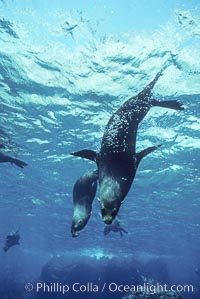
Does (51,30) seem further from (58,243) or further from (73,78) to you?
(58,243)

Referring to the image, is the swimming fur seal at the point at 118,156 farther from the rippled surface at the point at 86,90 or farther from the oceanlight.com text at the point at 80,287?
the oceanlight.com text at the point at 80,287

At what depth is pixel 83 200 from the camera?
3.45 metres

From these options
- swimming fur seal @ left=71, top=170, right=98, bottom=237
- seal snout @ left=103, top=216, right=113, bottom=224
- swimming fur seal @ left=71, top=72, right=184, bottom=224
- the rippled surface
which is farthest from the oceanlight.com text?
seal snout @ left=103, top=216, right=113, bottom=224

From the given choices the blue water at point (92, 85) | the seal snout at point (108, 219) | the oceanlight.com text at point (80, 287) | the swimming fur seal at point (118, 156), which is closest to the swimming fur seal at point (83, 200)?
the swimming fur seal at point (118, 156)

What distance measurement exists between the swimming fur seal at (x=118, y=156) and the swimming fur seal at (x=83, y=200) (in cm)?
74

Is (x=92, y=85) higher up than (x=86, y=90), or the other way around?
(x=92, y=85)

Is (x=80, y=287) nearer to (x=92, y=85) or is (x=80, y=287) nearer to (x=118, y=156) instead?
(x=92, y=85)

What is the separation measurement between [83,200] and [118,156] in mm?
1179

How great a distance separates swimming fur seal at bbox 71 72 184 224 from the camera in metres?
2.16

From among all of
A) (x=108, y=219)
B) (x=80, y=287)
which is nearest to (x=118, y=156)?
(x=108, y=219)

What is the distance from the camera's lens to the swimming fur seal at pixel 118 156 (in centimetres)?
216

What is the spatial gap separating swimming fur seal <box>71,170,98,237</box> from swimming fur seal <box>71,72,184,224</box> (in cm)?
74

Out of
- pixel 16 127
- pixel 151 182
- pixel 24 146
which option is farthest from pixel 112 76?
pixel 151 182

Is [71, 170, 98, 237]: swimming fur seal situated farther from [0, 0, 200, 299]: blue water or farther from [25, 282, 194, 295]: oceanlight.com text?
[25, 282, 194, 295]: oceanlight.com text
